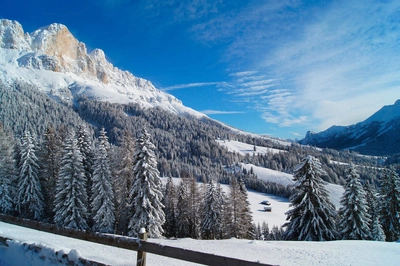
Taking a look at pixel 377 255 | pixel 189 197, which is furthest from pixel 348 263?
pixel 189 197

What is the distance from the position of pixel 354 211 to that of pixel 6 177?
41909 millimetres

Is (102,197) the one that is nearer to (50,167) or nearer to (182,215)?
(50,167)

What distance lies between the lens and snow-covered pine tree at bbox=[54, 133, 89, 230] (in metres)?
24.5

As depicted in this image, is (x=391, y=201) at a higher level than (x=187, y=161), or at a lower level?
lower

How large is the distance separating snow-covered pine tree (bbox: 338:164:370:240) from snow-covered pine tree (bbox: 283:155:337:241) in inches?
133

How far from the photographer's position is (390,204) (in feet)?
86.3

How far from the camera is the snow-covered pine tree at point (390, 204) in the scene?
85.1ft

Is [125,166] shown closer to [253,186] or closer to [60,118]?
[253,186]

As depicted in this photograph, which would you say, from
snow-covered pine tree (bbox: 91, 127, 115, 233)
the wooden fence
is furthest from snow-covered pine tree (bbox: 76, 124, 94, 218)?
the wooden fence

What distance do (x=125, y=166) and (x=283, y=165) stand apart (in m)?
159

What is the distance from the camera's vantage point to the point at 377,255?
33.6 feet

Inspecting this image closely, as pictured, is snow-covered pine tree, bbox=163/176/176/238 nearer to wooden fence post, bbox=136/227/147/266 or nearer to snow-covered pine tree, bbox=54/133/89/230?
snow-covered pine tree, bbox=54/133/89/230

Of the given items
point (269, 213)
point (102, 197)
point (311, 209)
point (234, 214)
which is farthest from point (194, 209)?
point (269, 213)

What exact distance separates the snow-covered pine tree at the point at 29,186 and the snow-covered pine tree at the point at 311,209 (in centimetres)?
3070
